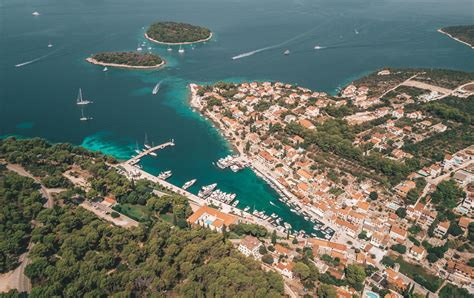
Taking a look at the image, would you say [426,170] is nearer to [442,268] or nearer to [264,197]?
[442,268]

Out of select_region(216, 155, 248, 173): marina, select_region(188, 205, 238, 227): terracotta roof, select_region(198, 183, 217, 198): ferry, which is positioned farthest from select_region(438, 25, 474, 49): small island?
select_region(188, 205, 238, 227): terracotta roof

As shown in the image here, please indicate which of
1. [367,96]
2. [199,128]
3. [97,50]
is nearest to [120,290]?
[199,128]

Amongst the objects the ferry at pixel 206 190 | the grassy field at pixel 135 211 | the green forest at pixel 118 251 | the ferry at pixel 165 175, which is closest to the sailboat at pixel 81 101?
the green forest at pixel 118 251

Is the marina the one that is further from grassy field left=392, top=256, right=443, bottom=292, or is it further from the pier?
grassy field left=392, top=256, right=443, bottom=292

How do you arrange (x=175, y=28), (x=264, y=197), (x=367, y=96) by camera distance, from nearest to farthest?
(x=264, y=197), (x=367, y=96), (x=175, y=28)

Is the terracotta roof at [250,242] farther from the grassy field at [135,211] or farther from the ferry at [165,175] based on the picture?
the ferry at [165,175]

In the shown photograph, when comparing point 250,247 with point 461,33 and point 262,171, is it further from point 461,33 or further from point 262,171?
point 461,33
